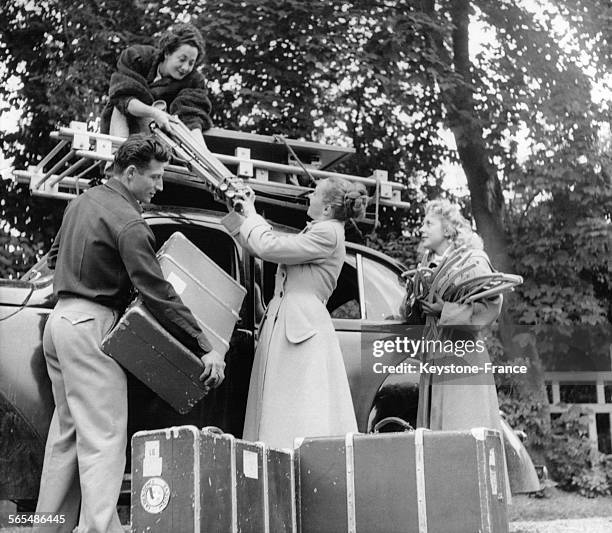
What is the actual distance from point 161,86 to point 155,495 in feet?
9.04

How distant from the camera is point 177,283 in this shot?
4113mm

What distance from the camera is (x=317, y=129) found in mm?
10086

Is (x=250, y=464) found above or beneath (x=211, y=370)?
beneath

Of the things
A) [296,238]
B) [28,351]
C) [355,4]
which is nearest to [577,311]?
[355,4]

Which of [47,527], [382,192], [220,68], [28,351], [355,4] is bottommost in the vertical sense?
[47,527]

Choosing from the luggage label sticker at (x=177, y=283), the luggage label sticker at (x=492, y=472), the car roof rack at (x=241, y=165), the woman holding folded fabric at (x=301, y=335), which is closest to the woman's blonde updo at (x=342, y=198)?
the woman holding folded fabric at (x=301, y=335)

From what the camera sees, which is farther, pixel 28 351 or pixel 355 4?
pixel 355 4

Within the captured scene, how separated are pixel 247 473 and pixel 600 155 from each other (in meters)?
7.51

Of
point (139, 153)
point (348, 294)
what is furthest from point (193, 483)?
point (348, 294)

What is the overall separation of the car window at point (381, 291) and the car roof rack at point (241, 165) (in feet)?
1.57

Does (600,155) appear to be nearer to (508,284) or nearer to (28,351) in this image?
(508,284)

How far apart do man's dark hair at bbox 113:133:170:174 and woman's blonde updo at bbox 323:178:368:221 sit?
40.1 inches

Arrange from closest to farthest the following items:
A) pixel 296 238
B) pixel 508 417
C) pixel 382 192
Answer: pixel 296 238 → pixel 382 192 → pixel 508 417

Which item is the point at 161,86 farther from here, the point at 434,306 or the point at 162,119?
the point at 434,306
